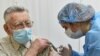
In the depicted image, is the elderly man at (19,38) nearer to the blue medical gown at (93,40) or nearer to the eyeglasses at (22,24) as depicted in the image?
the eyeglasses at (22,24)

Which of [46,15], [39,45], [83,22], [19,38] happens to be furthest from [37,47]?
[46,15]

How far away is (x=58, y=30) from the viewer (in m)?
2.69

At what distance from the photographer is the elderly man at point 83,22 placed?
69.0 inches

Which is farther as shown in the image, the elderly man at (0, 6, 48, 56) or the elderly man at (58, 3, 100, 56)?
the elderly man at (0, 6, 48, 56)

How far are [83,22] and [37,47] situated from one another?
1.51ft

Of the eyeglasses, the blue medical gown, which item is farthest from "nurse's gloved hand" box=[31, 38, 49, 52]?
the blue medical gown

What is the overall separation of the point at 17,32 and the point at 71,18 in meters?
0.51

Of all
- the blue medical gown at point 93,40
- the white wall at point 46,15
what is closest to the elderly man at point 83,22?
the blue medical gown at point 93,40

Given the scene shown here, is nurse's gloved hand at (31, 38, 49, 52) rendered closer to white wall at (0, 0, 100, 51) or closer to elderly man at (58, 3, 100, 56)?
elderly man at (58, 3, 100, 56)

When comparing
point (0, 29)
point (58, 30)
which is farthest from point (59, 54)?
point (0, 29)

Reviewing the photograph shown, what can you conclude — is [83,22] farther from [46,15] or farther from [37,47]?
[46,15]

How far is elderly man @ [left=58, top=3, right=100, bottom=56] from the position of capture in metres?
1.75

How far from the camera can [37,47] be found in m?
2.03

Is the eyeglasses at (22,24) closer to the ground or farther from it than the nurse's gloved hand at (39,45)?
farther from it
